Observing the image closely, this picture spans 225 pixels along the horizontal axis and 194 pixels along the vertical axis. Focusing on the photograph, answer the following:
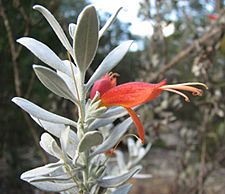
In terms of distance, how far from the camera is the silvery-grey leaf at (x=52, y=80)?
40 cm

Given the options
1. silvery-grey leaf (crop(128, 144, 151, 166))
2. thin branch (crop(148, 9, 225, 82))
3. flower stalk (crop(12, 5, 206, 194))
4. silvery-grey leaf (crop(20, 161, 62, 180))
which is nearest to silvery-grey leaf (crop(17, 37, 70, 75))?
flower stalk (crop(12, 5, 206, 194))

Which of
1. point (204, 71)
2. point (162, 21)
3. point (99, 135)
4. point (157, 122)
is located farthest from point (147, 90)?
point (162, 21)

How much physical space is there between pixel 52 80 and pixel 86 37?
0.06m

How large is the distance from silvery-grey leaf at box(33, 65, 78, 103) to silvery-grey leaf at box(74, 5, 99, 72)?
26 mm

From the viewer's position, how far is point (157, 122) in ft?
4.51

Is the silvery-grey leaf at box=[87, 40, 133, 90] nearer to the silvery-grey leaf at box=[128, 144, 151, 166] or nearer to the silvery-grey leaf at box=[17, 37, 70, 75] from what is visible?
the silvery-grey leaf at box=[17, 37, 70, 75]

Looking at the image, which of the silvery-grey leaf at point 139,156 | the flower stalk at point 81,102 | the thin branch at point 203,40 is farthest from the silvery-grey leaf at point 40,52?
the thin branch at point 203,40

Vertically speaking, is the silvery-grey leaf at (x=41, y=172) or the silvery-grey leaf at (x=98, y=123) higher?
the silvery-grey leaf at (x=98, y=123)

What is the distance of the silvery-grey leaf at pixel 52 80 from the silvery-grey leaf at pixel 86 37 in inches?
1.0

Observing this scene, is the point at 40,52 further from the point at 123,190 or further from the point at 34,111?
the point at 123,190

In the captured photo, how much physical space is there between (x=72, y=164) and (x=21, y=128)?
177cm

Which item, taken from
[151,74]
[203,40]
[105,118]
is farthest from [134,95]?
[151,74]

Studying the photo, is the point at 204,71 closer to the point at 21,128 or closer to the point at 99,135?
the point at 99,135

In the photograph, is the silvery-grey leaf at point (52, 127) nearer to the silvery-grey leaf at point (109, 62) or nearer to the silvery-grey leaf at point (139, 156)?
the silvery-grey leaf at point (109, 62)
